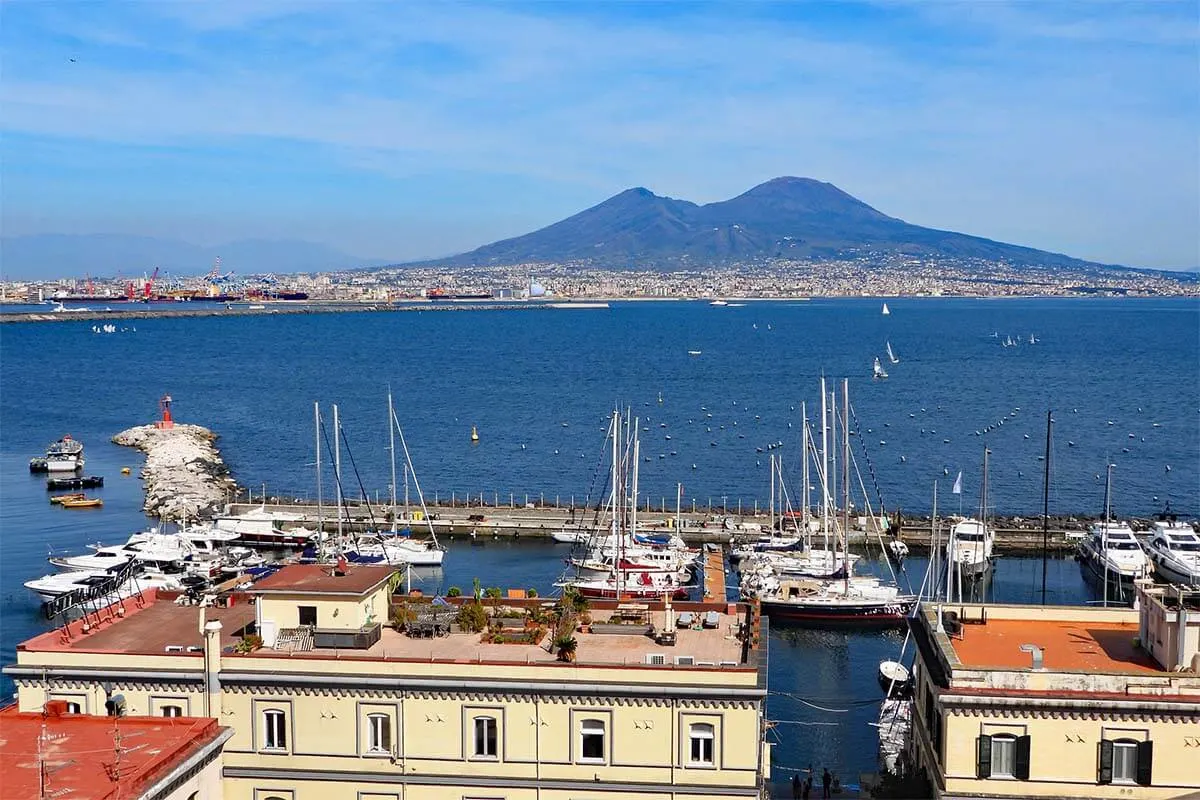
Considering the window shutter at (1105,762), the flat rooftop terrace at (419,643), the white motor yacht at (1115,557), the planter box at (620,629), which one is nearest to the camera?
the window shutter at (1105,762)

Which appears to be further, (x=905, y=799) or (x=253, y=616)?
(x=253, y=616)

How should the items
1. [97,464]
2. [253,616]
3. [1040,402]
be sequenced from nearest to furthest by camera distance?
1. [253,616]
2. [97,464]
3. [1040,402]

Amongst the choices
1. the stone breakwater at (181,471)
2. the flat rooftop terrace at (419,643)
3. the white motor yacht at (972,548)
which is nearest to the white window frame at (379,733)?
the flat rooftop terrace at (419,643)

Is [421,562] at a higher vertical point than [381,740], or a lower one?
lower

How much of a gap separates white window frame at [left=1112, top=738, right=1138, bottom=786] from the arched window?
34.6ft

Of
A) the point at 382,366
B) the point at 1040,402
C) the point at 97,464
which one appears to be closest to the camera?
the point at 97,464

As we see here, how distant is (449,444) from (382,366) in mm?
65850

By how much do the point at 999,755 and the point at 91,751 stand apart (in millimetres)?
12406

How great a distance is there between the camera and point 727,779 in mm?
18672

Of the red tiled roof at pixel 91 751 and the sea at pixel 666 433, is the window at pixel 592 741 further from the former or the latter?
the sea at pixel 666 433

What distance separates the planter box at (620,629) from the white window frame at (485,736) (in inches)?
122

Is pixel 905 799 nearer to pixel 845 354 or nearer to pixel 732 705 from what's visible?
pixel 732 705

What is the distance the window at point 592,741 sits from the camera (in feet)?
62.0

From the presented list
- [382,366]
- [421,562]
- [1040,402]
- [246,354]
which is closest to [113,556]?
[421,562]
